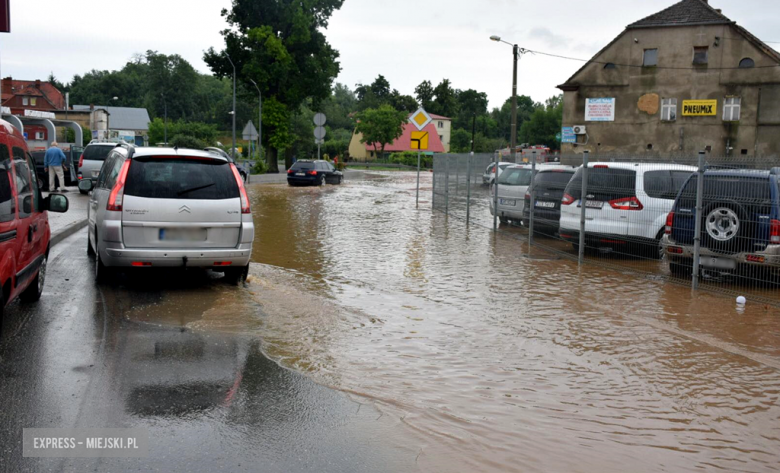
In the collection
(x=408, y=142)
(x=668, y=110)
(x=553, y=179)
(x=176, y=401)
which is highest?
(x=408, y=142)

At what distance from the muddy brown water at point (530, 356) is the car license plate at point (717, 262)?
406 mm

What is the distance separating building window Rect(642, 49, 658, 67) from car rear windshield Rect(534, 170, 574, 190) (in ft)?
111

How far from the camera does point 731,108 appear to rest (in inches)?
1721

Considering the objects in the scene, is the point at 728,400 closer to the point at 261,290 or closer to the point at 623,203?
the point at 261,290

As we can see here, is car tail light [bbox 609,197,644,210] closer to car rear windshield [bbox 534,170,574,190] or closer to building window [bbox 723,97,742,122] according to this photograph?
car rear windshield [bbox 534,170,574,190]

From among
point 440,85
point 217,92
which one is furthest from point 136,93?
point 440,85

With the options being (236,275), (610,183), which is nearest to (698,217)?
(610,183)

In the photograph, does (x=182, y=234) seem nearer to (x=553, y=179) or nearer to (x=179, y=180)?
(x=179, y=180)

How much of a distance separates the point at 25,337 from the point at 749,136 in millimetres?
44560

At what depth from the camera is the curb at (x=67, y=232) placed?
518 inches

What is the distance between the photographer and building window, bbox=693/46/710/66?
4403 centimetres

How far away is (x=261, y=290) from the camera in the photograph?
30.9 feet

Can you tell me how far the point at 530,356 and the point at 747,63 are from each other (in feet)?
140

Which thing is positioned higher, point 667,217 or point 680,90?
point 680,90
